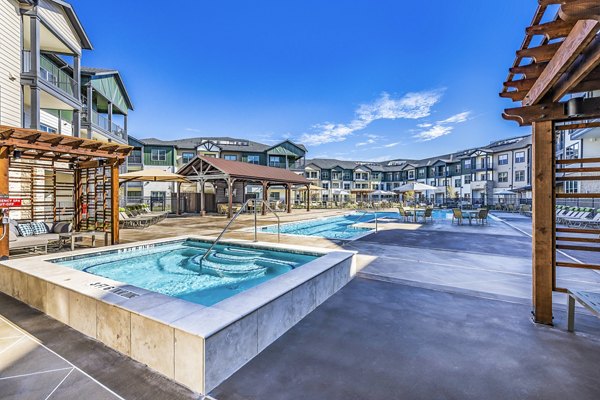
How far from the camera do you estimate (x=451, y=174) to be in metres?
44.2

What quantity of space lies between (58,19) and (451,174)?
1903 inches

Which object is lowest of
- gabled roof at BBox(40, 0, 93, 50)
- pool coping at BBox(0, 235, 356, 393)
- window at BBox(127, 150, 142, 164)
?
pool coping at BBox(0, 235, 356, 393)

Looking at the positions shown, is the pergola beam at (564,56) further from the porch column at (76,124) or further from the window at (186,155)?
the window at (186,155)

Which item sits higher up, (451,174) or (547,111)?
(451,174)

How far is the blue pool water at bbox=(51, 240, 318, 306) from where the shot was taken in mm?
5191

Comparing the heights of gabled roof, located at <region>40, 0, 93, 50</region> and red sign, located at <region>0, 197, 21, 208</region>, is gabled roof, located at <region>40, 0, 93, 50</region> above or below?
above

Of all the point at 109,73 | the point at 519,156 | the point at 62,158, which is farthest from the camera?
the point at 519,156

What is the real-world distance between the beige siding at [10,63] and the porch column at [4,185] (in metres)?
5.71

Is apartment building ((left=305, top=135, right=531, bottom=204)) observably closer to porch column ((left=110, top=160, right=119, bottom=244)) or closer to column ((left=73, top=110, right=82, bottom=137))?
column ((left=73, top=110, right=82, bottom=137))

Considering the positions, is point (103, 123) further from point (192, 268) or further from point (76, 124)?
point (192, 268)

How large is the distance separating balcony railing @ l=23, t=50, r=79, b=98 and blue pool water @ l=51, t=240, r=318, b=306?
10251 millimetres

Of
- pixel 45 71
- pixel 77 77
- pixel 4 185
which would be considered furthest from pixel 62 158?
pixel 77 77

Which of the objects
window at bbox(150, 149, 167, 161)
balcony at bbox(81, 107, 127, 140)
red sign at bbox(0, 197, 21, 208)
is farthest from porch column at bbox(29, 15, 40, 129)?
window at bbox(150, 149, 167, 161)

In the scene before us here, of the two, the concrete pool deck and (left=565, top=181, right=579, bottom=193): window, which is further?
(left=565, top=181, right=579, bottom=193): window
